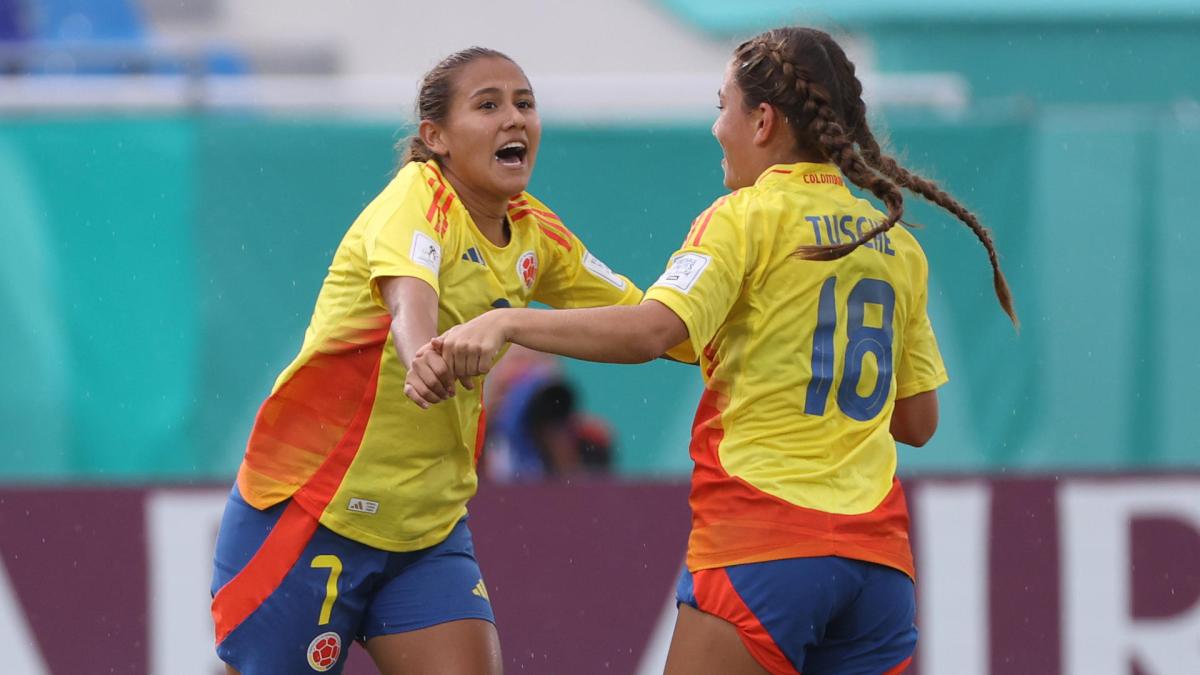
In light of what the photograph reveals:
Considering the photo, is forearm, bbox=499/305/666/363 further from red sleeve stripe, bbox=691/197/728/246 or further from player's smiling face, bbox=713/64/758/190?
player's smiling face, bbox=713/64/758/190

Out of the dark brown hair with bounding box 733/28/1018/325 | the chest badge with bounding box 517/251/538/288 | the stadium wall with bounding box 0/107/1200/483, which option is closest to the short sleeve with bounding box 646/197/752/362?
the dark brown hair with bounding box 733/28/1018/325

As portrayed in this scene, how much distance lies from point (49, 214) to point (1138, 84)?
535 centimetres

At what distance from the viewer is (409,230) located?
145 inches

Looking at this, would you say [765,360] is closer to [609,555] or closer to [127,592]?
[609,555]

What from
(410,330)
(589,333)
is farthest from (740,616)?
(410,330)

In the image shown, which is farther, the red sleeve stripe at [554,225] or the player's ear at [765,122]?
the red sleeve stripe at [554,225]

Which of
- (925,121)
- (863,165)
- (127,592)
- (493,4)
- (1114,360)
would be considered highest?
(493,4)

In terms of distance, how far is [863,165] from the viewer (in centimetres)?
361

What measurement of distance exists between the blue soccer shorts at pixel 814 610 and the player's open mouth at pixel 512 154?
3.35 ft

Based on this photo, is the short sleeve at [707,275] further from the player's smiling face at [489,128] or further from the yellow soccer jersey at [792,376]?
the player's smiling face at [489,128]

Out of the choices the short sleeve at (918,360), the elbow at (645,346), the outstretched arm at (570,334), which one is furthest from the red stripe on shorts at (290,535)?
the short sleeve at (918,360)

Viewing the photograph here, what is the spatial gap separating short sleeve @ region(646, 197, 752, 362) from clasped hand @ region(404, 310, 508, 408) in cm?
33

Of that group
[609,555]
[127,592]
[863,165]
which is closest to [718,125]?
[863,165]

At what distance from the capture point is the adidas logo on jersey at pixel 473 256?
385 cm
